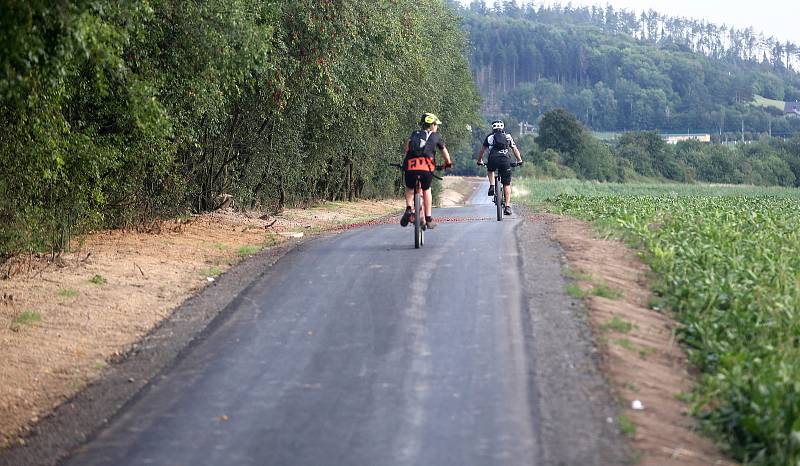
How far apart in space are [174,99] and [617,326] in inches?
385

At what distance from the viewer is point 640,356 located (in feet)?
31.2

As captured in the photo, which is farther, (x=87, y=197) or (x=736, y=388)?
(x=87, y=197)

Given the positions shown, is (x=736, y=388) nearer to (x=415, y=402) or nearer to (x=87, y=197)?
(x=415, y=402)

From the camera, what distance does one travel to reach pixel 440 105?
2009 inches

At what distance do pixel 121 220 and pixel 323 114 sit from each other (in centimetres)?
804

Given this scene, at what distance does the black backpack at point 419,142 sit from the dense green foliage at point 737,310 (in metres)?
3.62

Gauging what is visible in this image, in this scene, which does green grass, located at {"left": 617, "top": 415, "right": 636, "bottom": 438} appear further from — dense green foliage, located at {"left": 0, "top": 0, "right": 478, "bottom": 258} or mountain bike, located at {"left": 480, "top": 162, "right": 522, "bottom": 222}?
mountain bike, located at {"left": 480, "top": 162, "right": 522, "bottom": 222}

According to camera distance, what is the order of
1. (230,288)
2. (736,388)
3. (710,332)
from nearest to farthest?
(736,388) < (710,332) < (230,288)

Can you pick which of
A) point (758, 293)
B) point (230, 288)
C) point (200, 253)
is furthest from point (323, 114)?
point (758, 293)

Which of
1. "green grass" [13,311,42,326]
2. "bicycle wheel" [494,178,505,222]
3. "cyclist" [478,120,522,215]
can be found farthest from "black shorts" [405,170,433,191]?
"green grass" [13,311,42,326]

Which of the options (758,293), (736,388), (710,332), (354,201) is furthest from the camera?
(354,201)

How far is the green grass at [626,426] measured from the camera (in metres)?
7.33

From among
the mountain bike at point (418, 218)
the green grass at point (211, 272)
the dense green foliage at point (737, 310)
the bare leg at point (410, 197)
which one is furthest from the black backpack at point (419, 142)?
the dense green foliage at point (737, 310)

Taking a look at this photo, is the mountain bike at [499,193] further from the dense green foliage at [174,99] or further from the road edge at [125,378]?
the road edge at [125,378]
